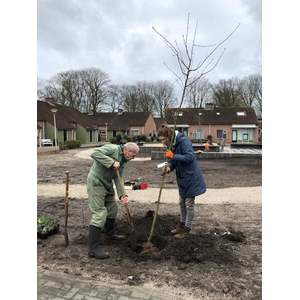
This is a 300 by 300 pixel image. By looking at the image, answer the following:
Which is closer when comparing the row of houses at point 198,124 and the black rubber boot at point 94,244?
the black rubber boot at point 94,244

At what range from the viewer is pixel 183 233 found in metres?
5.14

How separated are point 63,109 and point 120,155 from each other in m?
51.4

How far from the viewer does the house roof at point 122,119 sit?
63281mm

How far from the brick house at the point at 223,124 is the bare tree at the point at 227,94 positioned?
25.5ft

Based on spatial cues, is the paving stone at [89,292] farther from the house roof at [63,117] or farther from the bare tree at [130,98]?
the bare tree at [130,98]

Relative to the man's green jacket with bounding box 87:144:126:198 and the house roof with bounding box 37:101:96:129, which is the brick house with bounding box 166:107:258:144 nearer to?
the house roof with bounding box 37:101:96:129

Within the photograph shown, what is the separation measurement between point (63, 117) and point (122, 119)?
622 inches

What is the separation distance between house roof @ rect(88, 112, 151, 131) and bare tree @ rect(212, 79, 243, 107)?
12.8 metres

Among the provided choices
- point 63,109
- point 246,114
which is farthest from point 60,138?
point 246,114

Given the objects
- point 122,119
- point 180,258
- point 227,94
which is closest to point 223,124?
point 227,94

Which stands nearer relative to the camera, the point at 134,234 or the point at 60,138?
the point at 134,234

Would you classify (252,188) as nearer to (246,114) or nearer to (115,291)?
(115,291)

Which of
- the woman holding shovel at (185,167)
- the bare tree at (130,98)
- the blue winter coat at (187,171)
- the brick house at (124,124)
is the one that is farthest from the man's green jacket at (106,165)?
the bare tree at (130,98)
